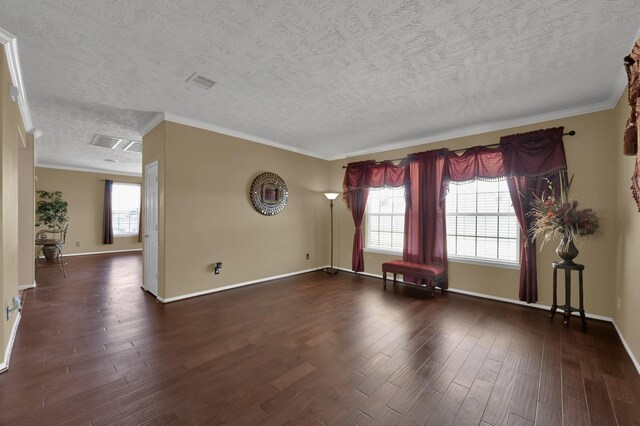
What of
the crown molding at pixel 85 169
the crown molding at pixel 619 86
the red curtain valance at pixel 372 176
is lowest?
the red curtain valance at pixel 372 176

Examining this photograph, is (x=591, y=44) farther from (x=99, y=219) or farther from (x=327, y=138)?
(x=99, y=219)

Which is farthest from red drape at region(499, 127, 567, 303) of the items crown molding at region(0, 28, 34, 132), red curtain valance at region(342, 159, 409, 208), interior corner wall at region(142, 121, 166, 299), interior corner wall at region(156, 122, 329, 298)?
crown molding at region(0, 28, 34, 132)

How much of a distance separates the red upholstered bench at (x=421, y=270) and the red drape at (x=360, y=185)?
3.42 ft

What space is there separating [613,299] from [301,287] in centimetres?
400

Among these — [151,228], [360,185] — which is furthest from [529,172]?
[151,228]

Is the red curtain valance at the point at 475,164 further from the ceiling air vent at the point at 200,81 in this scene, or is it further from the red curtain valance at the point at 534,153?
the ceiling air vent at the point at 200,81

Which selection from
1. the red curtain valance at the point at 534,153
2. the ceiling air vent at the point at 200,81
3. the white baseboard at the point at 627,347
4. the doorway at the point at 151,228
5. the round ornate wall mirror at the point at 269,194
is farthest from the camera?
the round ornate wall mirror at the point at 269,194

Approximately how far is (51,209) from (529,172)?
10.3 metres

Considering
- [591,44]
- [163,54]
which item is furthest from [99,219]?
[591,44]

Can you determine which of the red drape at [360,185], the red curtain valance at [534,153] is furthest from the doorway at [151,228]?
the red curtain valance at [534,153]

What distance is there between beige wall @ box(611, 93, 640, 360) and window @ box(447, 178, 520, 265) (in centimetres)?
103

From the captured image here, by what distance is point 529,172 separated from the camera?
3.55 metres

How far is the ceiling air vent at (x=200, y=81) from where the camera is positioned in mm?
2680

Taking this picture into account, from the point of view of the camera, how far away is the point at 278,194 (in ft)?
16.8
